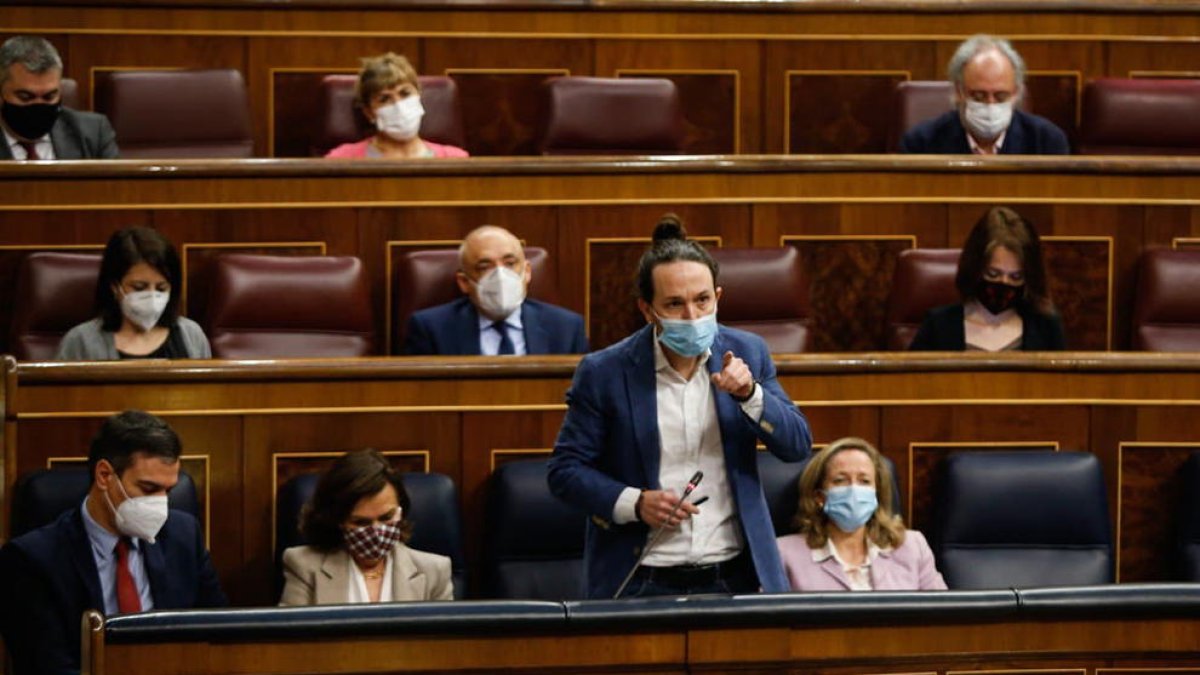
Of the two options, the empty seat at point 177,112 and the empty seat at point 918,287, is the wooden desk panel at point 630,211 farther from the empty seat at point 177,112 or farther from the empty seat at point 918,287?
the empty seat at point 177,112

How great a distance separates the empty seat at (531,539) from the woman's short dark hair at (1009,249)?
0.59m

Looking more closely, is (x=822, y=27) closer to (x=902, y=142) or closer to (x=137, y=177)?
(x=902, y=142)

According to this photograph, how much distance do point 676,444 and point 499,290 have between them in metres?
0.69

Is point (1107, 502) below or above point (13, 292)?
below

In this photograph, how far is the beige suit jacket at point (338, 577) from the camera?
74.5 inches

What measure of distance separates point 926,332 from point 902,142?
0.54 m

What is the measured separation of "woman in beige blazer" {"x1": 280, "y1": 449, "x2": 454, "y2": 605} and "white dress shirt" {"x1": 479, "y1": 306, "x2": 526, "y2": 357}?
17.1 inches

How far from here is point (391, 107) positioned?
8.81 ft

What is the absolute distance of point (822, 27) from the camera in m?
3.07

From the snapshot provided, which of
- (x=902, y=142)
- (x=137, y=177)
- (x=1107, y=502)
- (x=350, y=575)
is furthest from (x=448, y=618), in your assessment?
Result: (x=902, y=142)

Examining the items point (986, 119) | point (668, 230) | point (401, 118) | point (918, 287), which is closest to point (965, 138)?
point (986, 119)

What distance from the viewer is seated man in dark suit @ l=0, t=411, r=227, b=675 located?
176 centimetres

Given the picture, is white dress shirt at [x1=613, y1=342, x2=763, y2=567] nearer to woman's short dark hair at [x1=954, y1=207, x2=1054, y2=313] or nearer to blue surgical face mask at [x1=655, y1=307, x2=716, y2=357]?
blue surgical face mask at [x1=655, y1=307, x2=716, y2=357]

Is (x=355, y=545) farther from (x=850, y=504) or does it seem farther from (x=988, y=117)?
(x=988, y=117)
